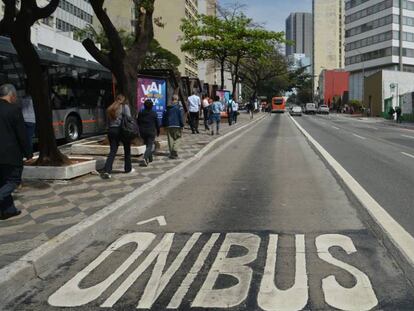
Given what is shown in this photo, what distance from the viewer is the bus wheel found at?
1981 centimetres

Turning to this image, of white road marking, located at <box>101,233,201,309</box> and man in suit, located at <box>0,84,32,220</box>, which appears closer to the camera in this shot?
white road marking, located at <box>101,233,201,309</box>

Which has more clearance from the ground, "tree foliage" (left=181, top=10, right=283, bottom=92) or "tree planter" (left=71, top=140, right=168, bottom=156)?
"tree foliage" (left=181, top=10, right=283, bottom=92)

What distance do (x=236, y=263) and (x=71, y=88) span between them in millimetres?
15989

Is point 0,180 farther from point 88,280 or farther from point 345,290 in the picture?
point 345,290

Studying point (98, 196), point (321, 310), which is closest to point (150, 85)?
point (98, 196)

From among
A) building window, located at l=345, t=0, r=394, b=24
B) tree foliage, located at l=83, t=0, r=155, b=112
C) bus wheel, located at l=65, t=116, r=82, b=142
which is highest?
building window, located at l=345, t=0, r=394, b=24

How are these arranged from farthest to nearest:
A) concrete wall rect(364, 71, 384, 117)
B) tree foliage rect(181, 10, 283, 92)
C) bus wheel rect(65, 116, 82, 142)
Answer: concrete wall rect(364, 71, 384, 117) → tree foliage rect(181, 10, 283, 92) → bus wheel rect(65, 116, 82, 142)

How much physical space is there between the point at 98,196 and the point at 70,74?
12284mm

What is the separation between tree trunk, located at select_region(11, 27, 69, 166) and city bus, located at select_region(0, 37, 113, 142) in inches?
214

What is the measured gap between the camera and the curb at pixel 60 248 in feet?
16.1

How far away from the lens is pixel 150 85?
20.4m

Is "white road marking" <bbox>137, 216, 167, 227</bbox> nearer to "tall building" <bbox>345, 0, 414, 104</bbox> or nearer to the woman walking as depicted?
the woman walking

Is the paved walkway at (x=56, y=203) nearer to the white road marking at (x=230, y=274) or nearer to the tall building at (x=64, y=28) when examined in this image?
the white road marking at (x=230, y=274)

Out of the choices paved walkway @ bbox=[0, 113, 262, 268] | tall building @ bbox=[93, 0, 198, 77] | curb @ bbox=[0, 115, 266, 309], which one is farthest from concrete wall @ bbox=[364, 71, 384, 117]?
curb @ bbox=[0, 115, 266, 309]
